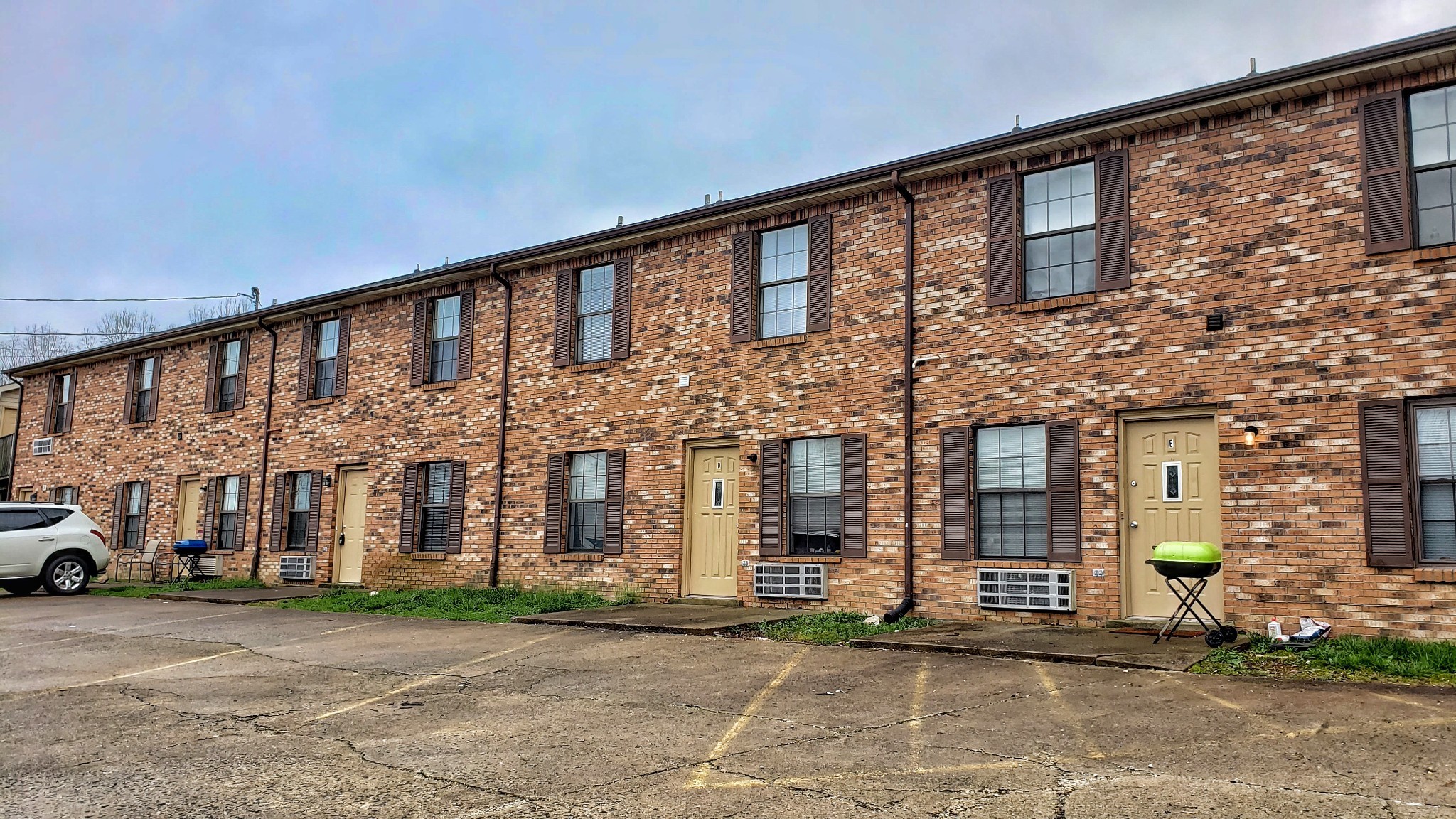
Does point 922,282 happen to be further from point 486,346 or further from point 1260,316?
point 486,346

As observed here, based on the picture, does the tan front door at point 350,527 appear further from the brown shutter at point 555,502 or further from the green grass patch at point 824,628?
the green grass patch at point 824,628

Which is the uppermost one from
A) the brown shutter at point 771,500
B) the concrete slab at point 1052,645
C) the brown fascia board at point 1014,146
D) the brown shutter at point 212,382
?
the brown fascia board at point 1014,146

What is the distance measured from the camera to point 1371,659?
25.4ft

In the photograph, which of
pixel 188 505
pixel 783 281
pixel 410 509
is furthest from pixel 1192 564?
pixel 188 505

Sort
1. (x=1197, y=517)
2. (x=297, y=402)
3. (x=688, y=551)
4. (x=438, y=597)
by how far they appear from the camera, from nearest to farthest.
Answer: (x=1197, y=517) → (x=688, y=551) → (x=438, y=597) → (x=297, y=402)

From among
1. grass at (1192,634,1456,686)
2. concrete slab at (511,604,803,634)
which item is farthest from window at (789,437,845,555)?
grass at (1192,634,1456,686)

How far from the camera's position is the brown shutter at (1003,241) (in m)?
11.3

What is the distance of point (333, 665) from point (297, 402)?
1102cm

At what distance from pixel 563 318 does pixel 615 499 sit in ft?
9.85

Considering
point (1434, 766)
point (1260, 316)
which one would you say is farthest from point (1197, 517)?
point (1434, 766)

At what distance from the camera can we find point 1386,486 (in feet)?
29.3

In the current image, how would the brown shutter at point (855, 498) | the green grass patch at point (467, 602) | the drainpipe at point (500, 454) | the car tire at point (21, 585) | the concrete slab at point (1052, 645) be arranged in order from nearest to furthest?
the concrete slab at point (1052, 645) → the brown shutter at point (855, 498) → the green grass patch at point (467, 602) → the drainpipe at point (500, 454) → the car tire at point (21, 585)

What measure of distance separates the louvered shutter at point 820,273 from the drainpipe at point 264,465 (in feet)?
38.8

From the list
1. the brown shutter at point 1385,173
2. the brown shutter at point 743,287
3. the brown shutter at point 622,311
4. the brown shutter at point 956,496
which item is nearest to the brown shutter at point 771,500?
the brown shutter at point 743,287
